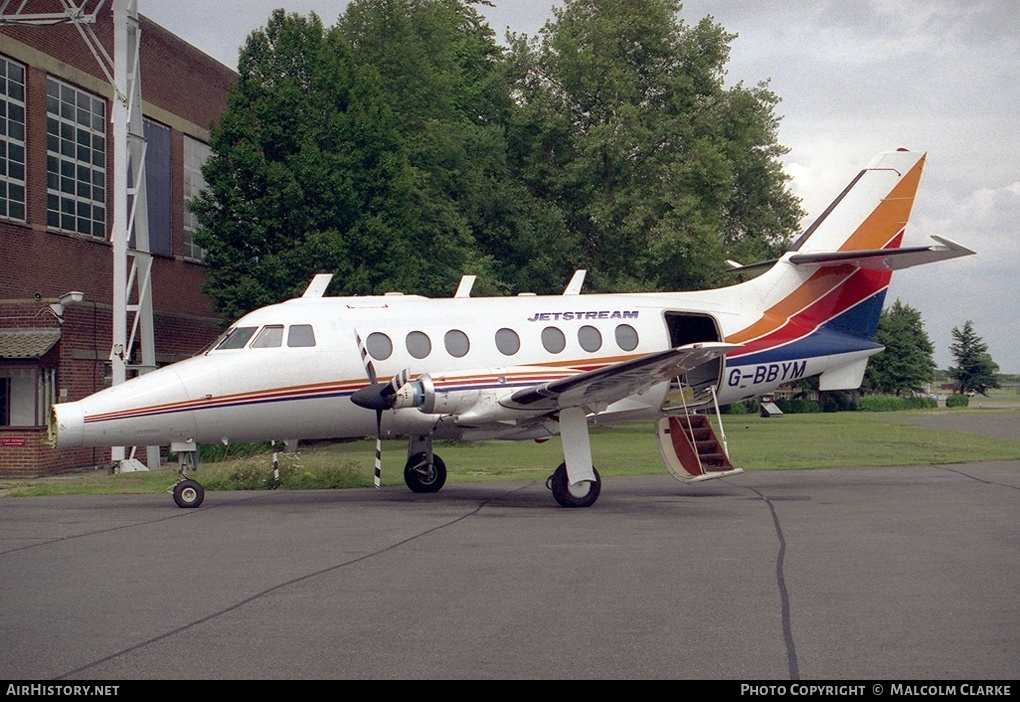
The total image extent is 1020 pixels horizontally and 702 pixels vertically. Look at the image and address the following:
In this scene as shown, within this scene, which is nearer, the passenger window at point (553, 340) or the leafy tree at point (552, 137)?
the passenger window at point (553, 340)

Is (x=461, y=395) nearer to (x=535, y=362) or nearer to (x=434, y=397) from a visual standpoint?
(x=434, y=397)

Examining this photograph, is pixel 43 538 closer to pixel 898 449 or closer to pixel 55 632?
Answer: pixel 55 632

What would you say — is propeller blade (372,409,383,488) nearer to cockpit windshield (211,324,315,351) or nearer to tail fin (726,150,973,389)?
cockpit windshield (211,324,315,351)

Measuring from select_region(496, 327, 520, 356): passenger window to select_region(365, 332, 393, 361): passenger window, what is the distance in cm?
192

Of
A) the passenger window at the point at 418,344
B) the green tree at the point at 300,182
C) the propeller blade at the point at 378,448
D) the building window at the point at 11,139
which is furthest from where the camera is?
the green tree at the point at 300,182

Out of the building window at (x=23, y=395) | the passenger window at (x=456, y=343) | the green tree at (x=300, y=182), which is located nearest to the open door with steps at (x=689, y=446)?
the passenger window at (x=456, y=343)

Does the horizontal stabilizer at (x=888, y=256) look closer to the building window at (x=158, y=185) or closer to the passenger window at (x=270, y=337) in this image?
the passenger window at (x=270, y=337)

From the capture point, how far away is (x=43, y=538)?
14039 mm

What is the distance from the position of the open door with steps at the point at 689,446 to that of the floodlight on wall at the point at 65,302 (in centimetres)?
1532

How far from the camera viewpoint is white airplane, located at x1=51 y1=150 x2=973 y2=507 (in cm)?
1753

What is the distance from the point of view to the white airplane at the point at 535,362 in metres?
17.5

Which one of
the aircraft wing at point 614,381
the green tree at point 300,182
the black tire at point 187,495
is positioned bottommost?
the black tire at point 187,495

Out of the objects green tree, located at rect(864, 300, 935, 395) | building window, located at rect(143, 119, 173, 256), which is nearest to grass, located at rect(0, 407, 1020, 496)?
building window, located at rect(143, 119, 173, 256)

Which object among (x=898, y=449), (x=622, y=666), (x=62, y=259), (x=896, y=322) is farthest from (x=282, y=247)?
(x=896, y=322)
